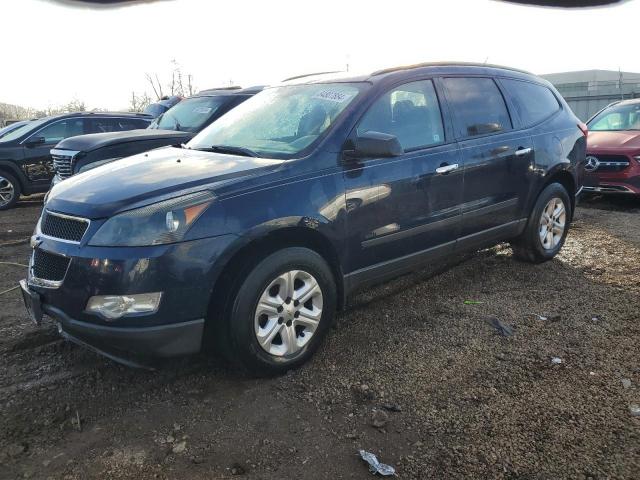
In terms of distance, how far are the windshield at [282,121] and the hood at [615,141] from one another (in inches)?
241

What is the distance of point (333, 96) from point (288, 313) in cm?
162

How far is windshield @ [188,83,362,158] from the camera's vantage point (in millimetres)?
3574

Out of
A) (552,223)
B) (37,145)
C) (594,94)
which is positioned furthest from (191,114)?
(594,94)

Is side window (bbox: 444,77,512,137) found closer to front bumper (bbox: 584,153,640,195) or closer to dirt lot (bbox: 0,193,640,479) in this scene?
dirt lot (bbox: 0,193,640,479)

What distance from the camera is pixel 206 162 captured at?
3.39m

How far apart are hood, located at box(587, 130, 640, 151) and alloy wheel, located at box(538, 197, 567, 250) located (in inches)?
140

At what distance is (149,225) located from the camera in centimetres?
273

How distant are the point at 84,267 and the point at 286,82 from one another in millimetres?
2490

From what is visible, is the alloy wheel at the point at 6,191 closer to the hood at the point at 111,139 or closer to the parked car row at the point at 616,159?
the hood at the point at 111,139

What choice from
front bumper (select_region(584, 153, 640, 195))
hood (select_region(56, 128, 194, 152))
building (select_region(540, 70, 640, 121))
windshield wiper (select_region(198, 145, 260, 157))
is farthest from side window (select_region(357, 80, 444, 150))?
building (select_region(540, 70, 640, 121))

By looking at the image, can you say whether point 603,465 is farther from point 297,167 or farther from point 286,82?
point 286,82

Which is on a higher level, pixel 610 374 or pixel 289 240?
pixel 289 240

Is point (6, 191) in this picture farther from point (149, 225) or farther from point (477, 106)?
point (477, 106)

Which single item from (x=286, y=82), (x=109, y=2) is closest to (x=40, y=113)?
(x=286, y=82)
